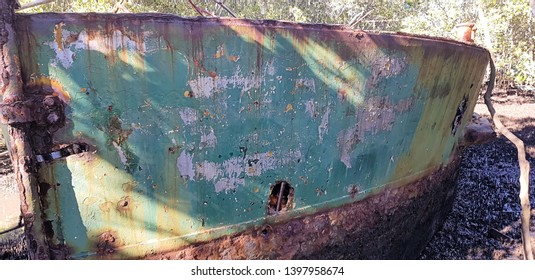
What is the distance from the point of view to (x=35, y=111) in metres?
1.73

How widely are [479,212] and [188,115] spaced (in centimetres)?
380

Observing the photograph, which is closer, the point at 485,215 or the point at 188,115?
the point at 188,115

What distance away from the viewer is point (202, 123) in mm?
2080

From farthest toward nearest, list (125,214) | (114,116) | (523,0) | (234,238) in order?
(523,0), (234,238), (125,214), (114,116)

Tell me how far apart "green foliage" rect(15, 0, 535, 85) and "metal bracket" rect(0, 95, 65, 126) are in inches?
204

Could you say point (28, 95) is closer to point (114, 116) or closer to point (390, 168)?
point (114, 116)

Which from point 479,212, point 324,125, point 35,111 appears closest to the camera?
point 35,111

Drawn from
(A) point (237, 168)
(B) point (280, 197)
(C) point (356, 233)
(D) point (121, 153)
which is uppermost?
(D) point (121, 153)

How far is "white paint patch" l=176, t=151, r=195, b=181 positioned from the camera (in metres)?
2.10

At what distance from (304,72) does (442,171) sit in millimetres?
2310

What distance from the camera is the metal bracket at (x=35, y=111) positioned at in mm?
1669

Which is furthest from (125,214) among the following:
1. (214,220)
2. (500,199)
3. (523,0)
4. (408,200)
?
(523,0)

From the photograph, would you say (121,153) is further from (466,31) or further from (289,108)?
(466,31)

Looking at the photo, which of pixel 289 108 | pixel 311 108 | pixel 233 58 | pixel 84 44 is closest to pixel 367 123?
pixel 311 108
